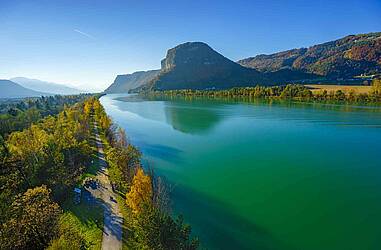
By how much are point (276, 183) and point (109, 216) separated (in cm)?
1753

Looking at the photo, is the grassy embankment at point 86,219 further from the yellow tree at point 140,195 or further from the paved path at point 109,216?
the yellow tree at point 140,195

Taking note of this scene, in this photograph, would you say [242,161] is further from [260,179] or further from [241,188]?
[241,188]

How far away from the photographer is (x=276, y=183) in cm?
2822

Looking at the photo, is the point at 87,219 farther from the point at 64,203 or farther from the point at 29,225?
the point at 29,225

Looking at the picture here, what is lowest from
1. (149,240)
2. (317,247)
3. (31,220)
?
(317,247)

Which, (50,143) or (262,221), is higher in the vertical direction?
(50,143)

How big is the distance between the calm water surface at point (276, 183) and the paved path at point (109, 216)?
5.51 metres

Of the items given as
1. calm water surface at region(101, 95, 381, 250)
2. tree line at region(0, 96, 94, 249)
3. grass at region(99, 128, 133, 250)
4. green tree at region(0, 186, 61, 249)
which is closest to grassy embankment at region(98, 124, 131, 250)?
grass at region(99, 128, 133, 250)

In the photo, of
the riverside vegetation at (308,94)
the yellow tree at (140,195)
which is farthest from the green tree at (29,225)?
the riverside vegetation at (308,94)

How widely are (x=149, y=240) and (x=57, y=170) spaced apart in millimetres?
14853

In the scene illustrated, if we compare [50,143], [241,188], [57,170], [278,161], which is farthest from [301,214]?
[50,143]

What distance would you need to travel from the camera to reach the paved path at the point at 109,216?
15.8 metres

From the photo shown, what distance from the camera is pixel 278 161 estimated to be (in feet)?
116

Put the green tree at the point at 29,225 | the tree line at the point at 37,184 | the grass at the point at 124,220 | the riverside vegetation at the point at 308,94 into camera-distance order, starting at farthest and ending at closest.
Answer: the riverside vegetation at the point at 308,94
the grass at the point at 124,220
the tree line at the point at 37,184
the green tree at the point at 29,225
